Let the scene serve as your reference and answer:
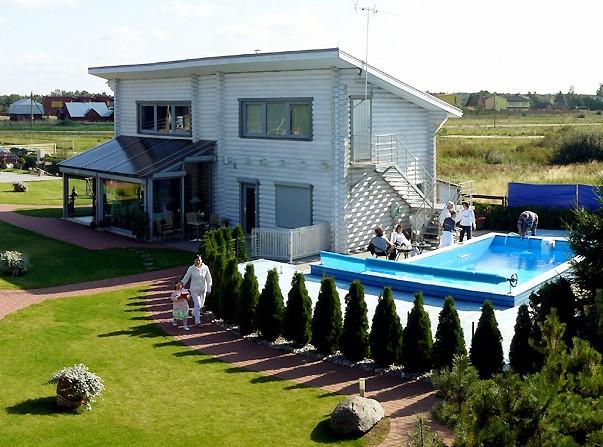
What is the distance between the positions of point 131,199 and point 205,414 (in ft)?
64.3

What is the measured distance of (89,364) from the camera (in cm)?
1515

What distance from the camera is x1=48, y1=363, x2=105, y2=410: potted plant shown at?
1272 centimetres

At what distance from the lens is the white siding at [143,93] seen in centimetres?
3189

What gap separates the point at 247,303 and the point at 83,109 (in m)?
123

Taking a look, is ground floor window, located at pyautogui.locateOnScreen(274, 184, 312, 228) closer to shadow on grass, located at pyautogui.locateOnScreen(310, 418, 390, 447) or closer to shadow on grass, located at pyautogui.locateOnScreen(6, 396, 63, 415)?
shadow on grass, located at pyautogui.locateOnScreen(6, 396, 63, 415)

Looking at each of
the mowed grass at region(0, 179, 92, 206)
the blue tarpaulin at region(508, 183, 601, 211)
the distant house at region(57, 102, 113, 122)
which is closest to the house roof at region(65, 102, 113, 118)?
the distant house at region(57, 102, 113, 122)

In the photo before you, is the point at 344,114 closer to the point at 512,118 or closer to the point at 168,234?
the point at 168,234

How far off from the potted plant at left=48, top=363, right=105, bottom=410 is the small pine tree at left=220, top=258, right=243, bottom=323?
5559 millimetres

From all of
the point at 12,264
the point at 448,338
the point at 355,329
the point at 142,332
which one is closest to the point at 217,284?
the point at 142,332

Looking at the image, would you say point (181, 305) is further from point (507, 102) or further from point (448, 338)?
point (507, 102)

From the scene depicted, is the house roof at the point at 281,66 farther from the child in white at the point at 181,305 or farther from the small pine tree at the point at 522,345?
the small pine tree at the point at 522,345

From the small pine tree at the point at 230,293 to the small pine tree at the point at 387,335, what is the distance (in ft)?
14.5

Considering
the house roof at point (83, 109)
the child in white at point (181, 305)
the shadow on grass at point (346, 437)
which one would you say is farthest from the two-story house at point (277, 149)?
the house roof at point (83, 109)

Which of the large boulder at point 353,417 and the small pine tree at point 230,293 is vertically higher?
the small pine tree at point 230,293
